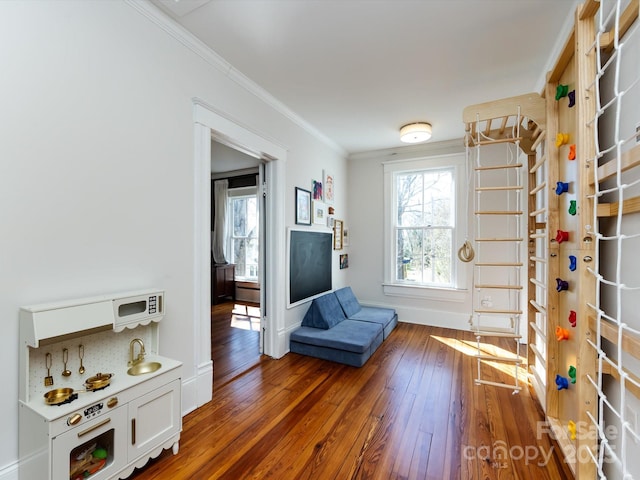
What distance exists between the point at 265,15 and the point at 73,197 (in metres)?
1.59

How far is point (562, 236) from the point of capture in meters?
1.70

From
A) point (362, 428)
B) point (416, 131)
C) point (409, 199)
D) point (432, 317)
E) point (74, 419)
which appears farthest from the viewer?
point (409, 199)

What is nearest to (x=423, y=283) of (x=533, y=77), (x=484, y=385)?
(x=484, y=385)

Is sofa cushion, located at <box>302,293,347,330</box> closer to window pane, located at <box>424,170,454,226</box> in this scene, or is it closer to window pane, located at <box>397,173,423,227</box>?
window pane, located at <box>397,173,423,227</box>

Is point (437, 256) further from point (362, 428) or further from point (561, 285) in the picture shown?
point (362, 428)

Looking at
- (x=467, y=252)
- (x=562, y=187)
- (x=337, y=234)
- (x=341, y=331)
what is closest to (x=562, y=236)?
(x=562, y=187)

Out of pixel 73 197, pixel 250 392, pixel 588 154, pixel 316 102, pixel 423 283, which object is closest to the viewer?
pixel 588 154

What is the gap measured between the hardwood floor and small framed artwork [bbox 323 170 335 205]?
2.28 m

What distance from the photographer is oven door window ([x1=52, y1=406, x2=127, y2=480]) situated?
47.6 inches

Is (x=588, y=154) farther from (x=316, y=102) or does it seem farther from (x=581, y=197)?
(x=316, y=102)

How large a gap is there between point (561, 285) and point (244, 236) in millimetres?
5323

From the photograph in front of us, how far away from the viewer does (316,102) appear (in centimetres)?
303

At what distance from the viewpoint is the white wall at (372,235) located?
4348 mm

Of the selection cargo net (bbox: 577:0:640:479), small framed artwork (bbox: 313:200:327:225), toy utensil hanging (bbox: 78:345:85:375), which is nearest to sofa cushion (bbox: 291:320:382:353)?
small framed artwork (bbox: 313:200:327:225)
